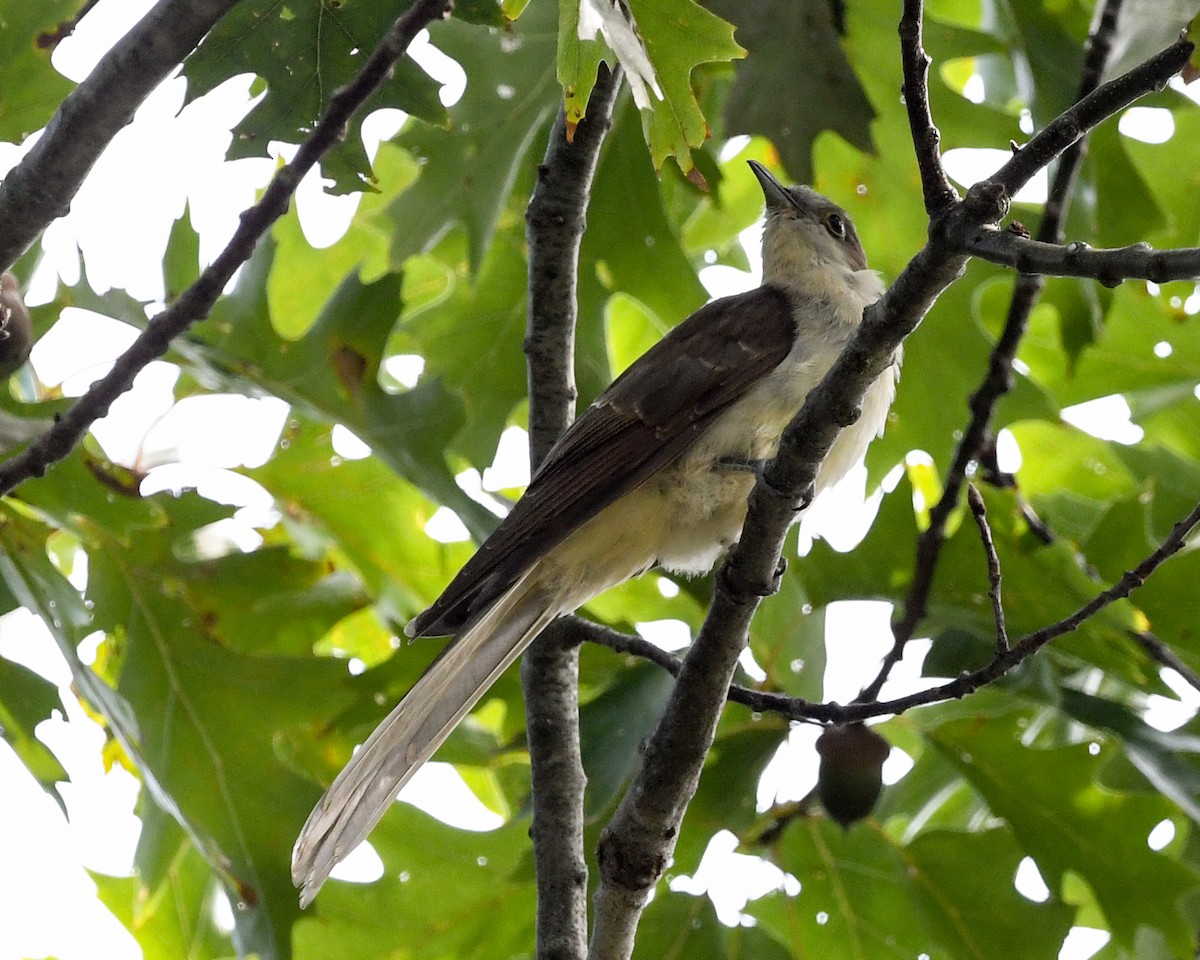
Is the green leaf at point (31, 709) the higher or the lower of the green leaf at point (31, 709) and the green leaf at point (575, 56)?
the lower

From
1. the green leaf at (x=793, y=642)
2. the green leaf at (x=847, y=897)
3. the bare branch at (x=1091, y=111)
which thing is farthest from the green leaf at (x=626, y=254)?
the bare branch at (x=1091, y=111)

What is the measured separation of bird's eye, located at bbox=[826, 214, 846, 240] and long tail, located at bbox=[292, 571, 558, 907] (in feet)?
6.95

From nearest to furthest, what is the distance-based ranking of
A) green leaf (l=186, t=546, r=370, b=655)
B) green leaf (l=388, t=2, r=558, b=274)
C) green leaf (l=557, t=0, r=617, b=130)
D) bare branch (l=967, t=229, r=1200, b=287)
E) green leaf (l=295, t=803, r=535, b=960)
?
bare branch (l=967, t=229, r=1200, b=287) → green leaf (l=557, t=0, r=617, b=130) → green leaf (l=186, t=546, r=370, b=655) → green leaf (l=295, t=803, r=535, b=960) → green leaf (l=388, t=2, r=558, b=274)

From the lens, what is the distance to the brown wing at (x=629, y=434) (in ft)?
12.3

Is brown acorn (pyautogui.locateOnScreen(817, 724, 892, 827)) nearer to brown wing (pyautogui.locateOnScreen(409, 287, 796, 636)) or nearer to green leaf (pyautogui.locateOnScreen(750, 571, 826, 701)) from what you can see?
green leaf (pyautogui.locateOnScreen(750, 571, 826, 701))

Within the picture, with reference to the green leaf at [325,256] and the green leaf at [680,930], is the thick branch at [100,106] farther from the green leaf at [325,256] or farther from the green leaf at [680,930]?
the green leaf at [325,256]

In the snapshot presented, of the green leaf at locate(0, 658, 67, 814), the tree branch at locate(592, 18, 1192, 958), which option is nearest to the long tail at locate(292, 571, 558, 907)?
the tree branch at locate(592, 18, 1192, 958)

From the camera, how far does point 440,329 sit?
5.72 metres

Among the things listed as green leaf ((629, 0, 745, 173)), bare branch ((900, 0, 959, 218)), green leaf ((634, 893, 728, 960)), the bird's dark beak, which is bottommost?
green leaf ((634, 893, 728, 960))

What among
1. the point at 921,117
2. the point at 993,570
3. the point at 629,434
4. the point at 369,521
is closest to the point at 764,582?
the point at 993,570

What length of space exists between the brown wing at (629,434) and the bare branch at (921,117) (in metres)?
1.62

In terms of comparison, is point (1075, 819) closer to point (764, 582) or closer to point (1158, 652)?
point (1158, 652)

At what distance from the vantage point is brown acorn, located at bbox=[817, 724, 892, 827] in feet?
13.4

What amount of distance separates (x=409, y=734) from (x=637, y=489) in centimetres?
107
